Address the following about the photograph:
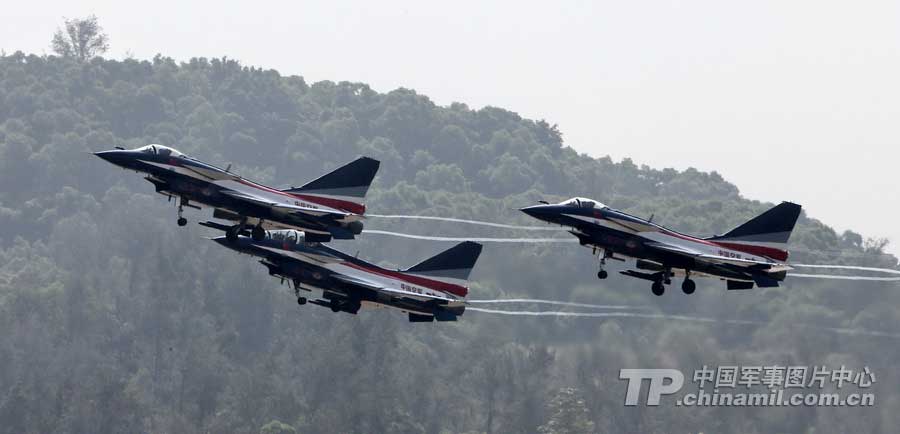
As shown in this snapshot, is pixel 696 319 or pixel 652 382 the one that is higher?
pixel 696 319

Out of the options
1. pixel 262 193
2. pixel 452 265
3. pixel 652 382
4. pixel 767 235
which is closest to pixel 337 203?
pixel 262 193

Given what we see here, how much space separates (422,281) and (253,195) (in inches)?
372

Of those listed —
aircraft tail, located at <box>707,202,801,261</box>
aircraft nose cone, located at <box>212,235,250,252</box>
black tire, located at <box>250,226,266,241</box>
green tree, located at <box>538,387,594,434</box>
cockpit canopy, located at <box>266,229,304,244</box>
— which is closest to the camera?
black tire, located at <box>250,226,266,241</box>

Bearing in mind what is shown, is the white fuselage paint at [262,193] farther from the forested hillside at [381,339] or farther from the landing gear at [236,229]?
the forested hillside at [381,339]

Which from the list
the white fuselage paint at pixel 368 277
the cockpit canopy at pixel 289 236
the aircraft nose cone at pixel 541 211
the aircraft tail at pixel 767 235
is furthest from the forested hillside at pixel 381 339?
the aircraft nose cone at pixel 541 211

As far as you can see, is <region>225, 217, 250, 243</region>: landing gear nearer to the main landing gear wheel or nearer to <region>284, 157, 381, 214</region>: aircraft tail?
the main landing gear wheel

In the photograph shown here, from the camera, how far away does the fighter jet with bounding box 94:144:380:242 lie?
211 ft

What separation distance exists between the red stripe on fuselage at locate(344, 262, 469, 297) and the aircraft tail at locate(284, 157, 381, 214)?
297 cm

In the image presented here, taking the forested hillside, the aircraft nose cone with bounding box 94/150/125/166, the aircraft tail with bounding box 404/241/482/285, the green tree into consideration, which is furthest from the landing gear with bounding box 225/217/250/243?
the green tree

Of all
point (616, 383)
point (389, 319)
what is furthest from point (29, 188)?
point (616, 383)

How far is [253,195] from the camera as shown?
215 feet

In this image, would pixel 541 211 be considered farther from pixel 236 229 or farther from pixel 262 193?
pixel 236 229

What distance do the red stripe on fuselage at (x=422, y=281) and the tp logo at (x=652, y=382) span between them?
35.0m

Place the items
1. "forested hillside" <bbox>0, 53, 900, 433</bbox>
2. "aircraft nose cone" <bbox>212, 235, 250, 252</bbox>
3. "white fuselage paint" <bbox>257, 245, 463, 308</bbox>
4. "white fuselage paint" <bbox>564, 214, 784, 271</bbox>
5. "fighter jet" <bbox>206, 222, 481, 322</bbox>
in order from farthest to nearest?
"forested hillside" <bbox>0, 53, 900, 433</bbox>, "white fuselage paint" <bbox>257, 245, 463, 308</bbox>, "fighter jet" <bbox>206, 222, 481, 322</bbox>, "aircraft nose cone" <bbox>212, 235, 250, 252</bbox>, "white fuselage paint" <bbox>564, 214, 784, 271</bbox>
